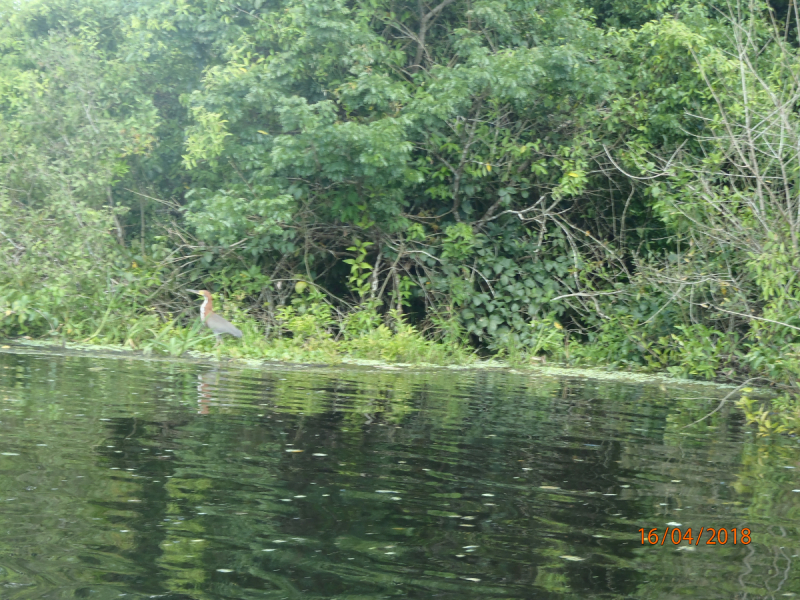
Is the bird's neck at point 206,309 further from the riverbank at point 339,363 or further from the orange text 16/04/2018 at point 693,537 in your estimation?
the orange text 16/04/2018 at point 693,537

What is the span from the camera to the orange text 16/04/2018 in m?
4.53

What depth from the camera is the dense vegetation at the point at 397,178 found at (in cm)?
1355

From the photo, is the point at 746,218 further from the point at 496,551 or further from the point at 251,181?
the point at 496,551

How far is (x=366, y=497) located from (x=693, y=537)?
1.72m

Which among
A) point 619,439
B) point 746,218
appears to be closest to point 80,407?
point 619,439

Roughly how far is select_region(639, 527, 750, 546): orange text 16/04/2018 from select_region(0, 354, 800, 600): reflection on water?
8 cm

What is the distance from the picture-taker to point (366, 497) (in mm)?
5027

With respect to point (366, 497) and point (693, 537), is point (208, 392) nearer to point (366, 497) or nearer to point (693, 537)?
point (366, 497)

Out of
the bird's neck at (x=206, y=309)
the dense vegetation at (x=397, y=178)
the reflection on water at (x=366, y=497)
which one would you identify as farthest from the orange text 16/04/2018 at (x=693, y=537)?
the bird's neck at (x=206, y=309)

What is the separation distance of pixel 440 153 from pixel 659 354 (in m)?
5.02

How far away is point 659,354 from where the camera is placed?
46.3ft

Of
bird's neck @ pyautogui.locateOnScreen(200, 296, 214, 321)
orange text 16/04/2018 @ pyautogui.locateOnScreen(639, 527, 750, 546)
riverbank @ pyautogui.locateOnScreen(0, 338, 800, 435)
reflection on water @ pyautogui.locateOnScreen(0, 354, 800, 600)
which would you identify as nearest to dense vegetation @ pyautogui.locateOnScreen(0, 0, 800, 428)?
riverbank @ pyautogui.locateOnScreen(0, 338, 800, 435)

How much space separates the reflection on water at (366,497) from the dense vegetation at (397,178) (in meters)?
Answer: 4.98

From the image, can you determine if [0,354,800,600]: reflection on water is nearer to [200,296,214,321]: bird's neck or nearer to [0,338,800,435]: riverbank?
[0,338,800,435]: riverbank
